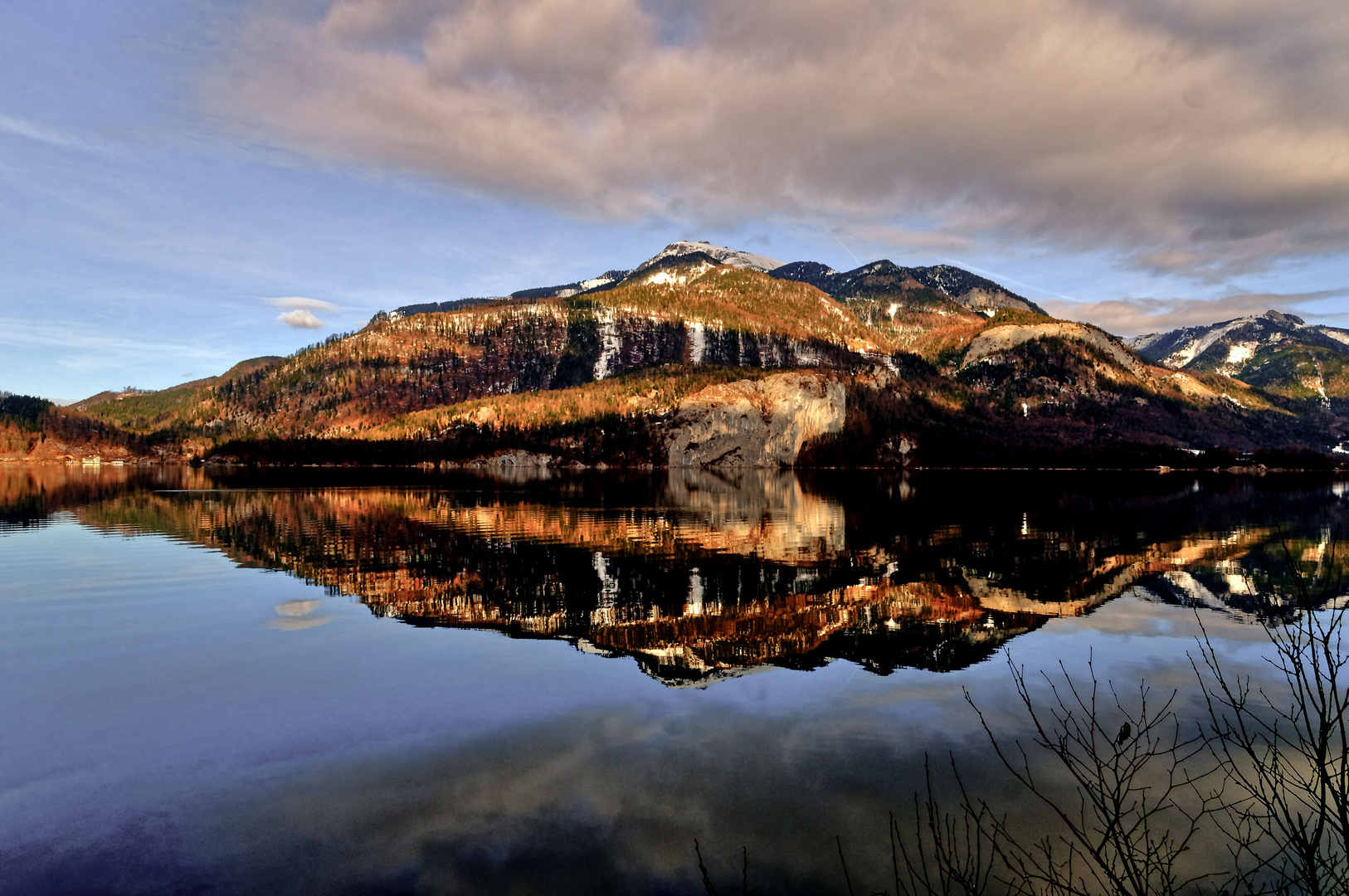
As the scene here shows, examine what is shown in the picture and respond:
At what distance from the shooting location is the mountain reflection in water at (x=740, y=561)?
2678 centimetres

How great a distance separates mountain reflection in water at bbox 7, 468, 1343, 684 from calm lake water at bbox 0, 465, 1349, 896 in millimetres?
308

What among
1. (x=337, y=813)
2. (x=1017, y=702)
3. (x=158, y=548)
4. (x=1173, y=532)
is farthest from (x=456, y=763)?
(x=1173, y=532)

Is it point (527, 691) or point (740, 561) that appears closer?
point (527, 691)

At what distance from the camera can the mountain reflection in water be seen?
26.8 meters

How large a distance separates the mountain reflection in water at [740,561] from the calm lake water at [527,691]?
308mm

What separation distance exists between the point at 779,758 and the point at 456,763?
23.2 ft

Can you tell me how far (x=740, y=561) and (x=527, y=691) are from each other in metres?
23.7

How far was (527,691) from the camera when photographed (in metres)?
20.6

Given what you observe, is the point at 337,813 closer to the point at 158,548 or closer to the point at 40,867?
the point at 40,867

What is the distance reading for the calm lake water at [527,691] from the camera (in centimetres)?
1259

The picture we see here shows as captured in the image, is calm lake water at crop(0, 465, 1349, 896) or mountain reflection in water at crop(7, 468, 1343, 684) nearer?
calm lake water at crop(0, 465, 1349, 896)

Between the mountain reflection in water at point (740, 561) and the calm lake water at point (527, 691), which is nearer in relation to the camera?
the calm lake water at point (527, 691)

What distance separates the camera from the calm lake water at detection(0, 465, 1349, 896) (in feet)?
41.3

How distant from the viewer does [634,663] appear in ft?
75.7
